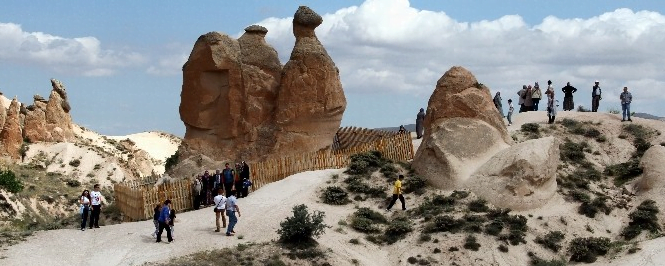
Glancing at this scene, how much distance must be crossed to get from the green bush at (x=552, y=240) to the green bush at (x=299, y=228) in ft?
21.9

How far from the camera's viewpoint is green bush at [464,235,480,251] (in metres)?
25.8

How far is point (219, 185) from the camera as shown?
100.0ft

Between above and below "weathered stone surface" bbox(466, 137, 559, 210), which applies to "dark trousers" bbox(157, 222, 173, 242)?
below

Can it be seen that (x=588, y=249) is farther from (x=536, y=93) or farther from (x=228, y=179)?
(x=536, y=93)

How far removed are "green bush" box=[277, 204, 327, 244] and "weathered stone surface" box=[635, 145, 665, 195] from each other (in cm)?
1187

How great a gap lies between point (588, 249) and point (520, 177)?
11.7 ft

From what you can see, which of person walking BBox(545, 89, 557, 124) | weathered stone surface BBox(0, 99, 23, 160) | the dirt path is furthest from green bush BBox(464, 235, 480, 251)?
weathered stone surface BBox(0, 99, 23, 160)

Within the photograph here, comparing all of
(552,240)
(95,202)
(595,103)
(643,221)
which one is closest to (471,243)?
(552,240)

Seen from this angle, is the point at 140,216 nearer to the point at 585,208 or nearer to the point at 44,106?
the point at 585,208

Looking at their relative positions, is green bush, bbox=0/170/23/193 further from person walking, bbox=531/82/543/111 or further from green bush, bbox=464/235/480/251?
green bush, bbox=464/235/480/251

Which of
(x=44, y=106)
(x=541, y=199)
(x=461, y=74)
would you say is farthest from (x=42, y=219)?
(x=541, y=199)

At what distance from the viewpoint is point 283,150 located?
34.7m

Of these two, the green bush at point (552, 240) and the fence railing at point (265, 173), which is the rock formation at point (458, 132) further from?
the green bush at point (552, 240)

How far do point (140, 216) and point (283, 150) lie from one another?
6755mm
